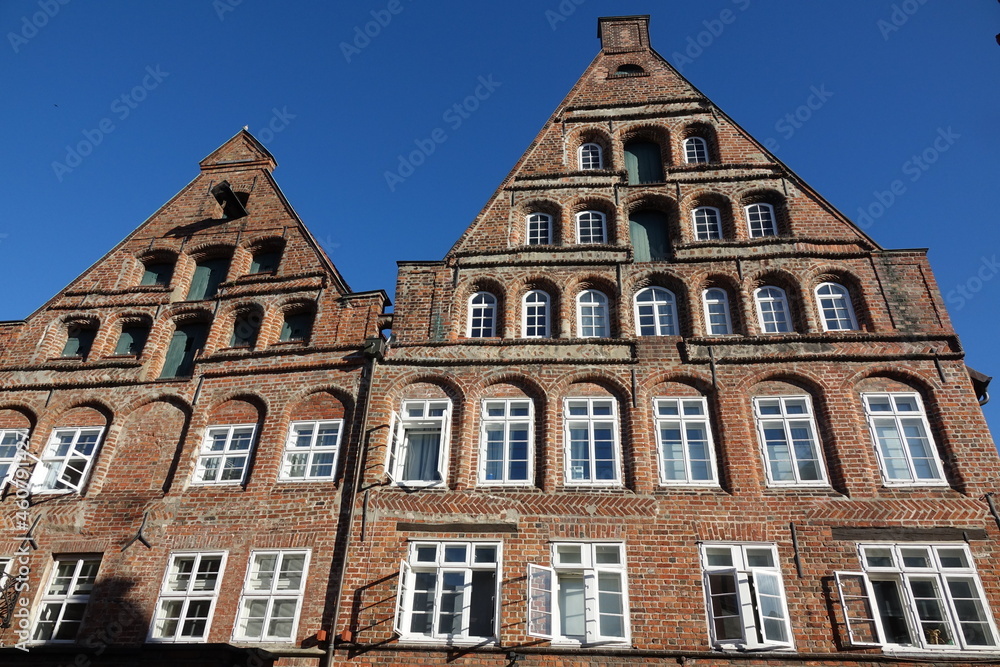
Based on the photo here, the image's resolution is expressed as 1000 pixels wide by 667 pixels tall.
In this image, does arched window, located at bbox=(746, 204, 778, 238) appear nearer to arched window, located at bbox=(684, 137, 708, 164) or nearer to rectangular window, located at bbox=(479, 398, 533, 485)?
arched window, located at bbox=(684, 137, 708, 164)

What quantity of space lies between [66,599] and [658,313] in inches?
520

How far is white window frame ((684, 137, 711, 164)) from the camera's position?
19.1 metres

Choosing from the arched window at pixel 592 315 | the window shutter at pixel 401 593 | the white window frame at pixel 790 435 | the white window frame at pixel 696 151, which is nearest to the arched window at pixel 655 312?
the arched window at pixel 592 315

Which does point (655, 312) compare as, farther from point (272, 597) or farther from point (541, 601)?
point (272, 597)

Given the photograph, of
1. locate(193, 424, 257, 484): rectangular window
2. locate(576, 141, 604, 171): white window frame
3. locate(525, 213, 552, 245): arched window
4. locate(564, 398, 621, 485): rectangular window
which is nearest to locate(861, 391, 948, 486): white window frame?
locate(564, 398, 621, 485): rectangular window

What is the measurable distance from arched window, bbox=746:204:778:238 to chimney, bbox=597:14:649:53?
7527 millimetres

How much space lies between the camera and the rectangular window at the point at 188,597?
42.2 ft

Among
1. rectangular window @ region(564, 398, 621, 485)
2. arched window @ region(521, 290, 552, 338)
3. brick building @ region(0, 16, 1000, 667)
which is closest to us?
brick building @ region(0, 16, 1000, 667)

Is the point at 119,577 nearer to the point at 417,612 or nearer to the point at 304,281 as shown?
the point at 417,612

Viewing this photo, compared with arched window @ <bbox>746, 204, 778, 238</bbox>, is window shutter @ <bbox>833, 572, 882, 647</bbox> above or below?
below

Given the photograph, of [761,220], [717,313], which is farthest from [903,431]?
[761,220]

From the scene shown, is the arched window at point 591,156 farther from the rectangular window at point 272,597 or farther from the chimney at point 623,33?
the rectangular window at point 272,597

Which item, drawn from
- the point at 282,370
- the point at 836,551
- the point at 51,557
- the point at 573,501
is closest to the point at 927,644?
the point at 836,551

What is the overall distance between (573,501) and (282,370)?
7.08 meters
